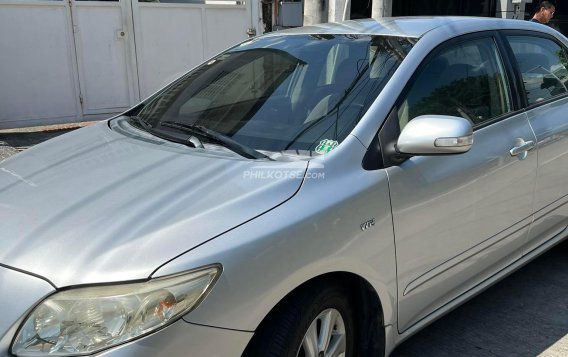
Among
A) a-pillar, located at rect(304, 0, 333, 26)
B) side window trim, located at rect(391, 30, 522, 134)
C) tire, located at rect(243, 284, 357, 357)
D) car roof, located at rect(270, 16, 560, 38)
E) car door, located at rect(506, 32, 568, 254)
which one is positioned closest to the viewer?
tire, located at rect(243, 284, 357, 357)

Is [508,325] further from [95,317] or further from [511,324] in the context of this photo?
[95,317]

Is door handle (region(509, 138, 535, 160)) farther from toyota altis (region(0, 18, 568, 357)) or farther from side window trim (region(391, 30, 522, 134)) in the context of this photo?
side window trim (region(391, 30, 522, 134))

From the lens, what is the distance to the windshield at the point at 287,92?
2.50 meters

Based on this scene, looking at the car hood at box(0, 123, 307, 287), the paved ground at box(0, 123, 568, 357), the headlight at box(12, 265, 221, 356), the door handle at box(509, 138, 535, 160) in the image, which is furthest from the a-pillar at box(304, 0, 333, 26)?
the headlight at box(12, 265, 221, 356)

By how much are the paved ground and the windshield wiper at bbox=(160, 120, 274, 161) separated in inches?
53.7

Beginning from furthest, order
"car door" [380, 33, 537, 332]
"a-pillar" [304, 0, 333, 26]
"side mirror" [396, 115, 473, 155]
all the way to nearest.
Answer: "a-pillar" [304, 0, 333, 26]
"car door" [380, 33, 537, 332]
"side mirror" [396, 115, 473, 155]

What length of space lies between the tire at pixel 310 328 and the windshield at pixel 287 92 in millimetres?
594

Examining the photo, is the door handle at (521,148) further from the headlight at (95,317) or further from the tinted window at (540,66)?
the headlight at (95,317)

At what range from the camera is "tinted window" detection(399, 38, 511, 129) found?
2.66 meters

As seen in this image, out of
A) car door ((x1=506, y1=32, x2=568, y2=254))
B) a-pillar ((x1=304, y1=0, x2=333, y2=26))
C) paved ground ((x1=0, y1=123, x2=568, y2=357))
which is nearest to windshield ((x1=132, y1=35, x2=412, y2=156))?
car door ((x1=506, y1=32, x2=568, y2=254))

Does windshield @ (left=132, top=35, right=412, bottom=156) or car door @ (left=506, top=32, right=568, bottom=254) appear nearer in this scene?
windshield @ (left=132, top=35, right=412, bottom=156)

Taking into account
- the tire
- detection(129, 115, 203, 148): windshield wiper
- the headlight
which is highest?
detection(129, 115, 203, 148): windshield wiper

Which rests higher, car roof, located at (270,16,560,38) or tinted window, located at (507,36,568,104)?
car roof, located at (270,16,560,38)

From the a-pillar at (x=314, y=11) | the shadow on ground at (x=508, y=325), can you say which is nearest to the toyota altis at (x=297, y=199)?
the shadow on ground at (x=508, y=325)
